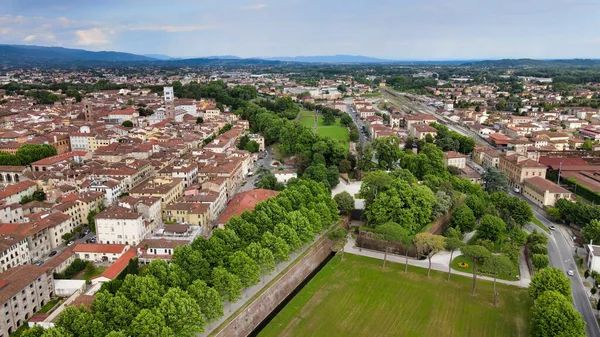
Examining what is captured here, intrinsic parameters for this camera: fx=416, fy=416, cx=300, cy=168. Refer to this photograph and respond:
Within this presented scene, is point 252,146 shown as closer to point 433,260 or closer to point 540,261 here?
point 433,260

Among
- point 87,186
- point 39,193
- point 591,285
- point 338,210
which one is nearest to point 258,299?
point 338,210

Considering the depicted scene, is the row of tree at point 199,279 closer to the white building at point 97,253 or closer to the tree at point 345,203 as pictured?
the tree at point 345,203

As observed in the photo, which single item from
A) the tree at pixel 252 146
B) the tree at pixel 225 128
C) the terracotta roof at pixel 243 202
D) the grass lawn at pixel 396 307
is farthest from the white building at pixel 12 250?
the tree at pixel 225 128

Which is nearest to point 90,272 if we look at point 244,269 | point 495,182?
point 244,269

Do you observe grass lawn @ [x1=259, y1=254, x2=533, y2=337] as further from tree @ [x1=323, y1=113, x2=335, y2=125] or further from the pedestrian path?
tree @ [x1=323, y1=113, x2=335, y2=125]

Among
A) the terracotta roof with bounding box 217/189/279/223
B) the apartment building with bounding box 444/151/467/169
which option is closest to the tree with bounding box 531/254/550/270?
the terracotta roof with bounding box 217/189/279/223
